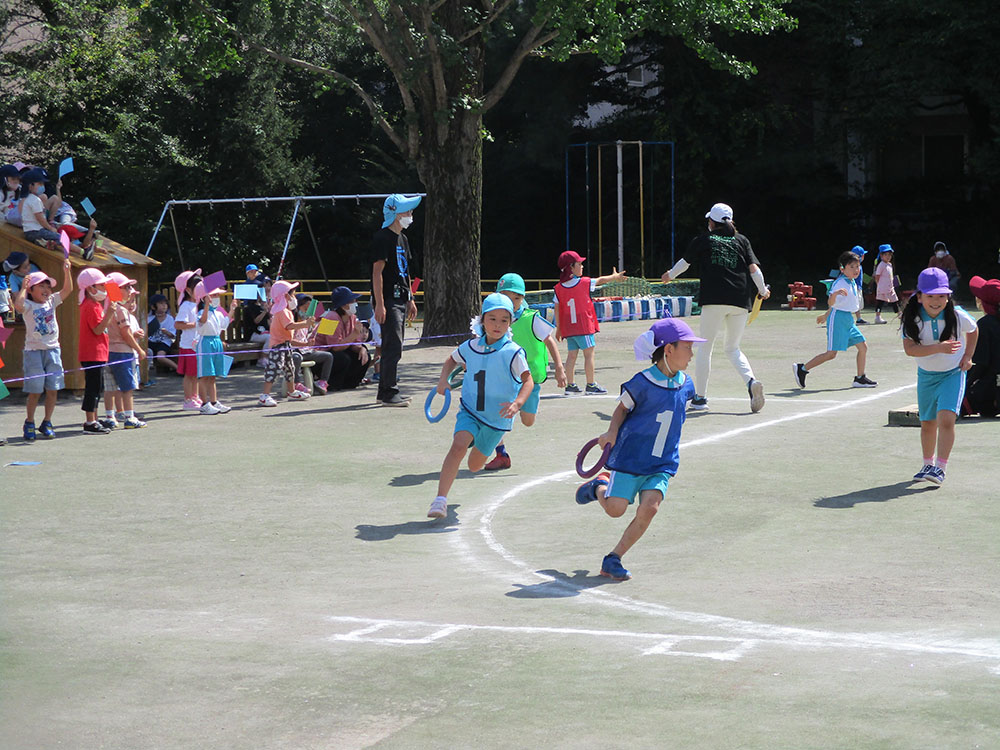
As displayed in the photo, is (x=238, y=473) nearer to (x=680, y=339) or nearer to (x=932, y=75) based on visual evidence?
(x=680, y=339)

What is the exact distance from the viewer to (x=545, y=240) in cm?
4309

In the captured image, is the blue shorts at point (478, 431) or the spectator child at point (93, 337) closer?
the blue shorts at point (478, 431)

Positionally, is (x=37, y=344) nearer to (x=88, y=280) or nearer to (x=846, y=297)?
(x=88, y=280)

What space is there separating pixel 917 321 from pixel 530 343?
3.67m

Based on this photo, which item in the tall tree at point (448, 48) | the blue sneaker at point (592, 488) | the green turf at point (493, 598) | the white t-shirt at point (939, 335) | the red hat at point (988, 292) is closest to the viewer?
the green turf at point (493, 598)

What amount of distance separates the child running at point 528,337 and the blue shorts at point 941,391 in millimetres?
3067

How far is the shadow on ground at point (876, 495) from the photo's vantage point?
951 cm

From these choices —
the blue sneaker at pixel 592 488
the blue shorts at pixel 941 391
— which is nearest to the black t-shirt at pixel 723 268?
the blue shorts at pixel 941 391

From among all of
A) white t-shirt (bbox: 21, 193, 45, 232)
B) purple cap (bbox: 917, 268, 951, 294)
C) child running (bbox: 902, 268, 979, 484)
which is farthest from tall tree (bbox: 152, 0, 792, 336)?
child running (bbox: 902, 268, 979, 484)

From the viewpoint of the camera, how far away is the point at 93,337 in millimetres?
13562

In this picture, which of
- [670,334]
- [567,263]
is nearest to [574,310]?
[567,263]

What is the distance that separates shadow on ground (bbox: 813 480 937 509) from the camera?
951cm

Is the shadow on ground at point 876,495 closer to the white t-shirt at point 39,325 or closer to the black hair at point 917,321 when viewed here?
the black hair at point 917,321

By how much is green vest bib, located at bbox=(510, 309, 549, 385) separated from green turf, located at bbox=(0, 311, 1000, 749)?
734mm
